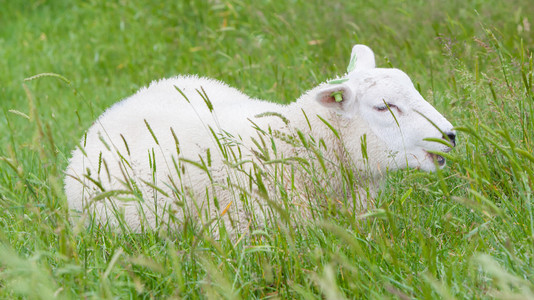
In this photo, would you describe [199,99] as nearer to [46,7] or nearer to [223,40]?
[223,40]

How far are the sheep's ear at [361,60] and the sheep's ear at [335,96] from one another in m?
0.36

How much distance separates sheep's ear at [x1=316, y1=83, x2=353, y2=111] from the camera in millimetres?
3422

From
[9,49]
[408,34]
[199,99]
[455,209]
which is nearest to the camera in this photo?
[455,209]

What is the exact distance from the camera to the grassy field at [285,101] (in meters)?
2.40

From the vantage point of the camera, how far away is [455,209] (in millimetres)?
3207

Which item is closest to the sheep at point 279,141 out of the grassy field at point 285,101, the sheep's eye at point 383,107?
the sheep's eye at point 383,107

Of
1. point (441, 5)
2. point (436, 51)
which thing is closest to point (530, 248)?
point (436, 51)

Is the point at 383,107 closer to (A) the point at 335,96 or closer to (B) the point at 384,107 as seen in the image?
(B) the point at 384,107

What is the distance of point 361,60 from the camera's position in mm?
3977

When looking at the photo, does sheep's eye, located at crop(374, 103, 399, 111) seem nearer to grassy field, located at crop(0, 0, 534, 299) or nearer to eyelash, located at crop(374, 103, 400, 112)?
eyelash, located at crop(374, 103, 400, 112)

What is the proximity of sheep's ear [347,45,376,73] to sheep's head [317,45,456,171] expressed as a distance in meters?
0.25

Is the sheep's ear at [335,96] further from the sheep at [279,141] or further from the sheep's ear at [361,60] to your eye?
the sheep's ear at [361,60]

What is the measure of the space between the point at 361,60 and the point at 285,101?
1.62 m

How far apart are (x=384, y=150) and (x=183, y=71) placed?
4.00 m
